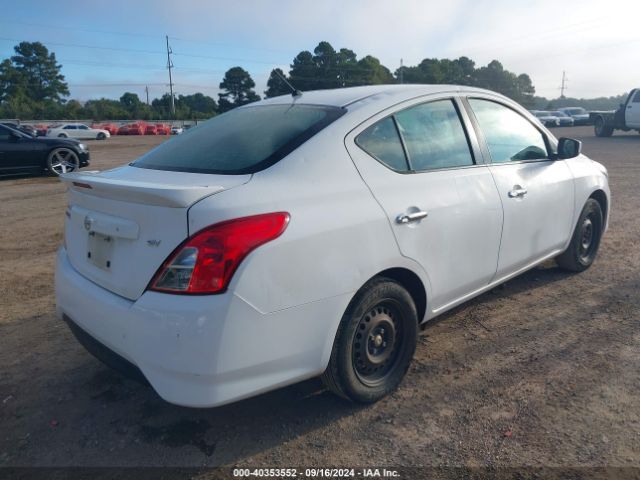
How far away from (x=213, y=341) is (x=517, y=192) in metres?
2.44

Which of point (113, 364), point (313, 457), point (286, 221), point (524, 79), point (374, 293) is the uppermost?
point (524, 79)

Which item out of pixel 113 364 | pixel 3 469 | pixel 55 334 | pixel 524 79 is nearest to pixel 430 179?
pixel 113 364

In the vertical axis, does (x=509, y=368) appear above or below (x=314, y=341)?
below

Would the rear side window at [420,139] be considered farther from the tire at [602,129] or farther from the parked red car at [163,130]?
the parked red car at [163,130]

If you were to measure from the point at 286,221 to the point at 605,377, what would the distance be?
85.0 inches

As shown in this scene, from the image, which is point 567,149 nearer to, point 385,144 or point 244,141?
point 385,144

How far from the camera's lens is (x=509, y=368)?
3.09 m

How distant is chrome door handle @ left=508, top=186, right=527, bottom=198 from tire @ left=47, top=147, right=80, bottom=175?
38.0ft

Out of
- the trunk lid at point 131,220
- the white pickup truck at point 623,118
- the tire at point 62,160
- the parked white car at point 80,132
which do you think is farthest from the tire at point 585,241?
the parked white car at point 80,132

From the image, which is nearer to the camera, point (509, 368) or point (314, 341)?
point (314, 341)

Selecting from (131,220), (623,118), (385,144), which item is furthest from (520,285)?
(623,118)

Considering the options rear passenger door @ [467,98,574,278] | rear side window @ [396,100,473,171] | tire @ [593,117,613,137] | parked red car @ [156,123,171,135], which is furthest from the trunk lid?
parked red car @ [156,123,171,135]

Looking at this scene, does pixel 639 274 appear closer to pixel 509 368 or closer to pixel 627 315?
pixel 627 315

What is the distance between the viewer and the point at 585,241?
4.77m
